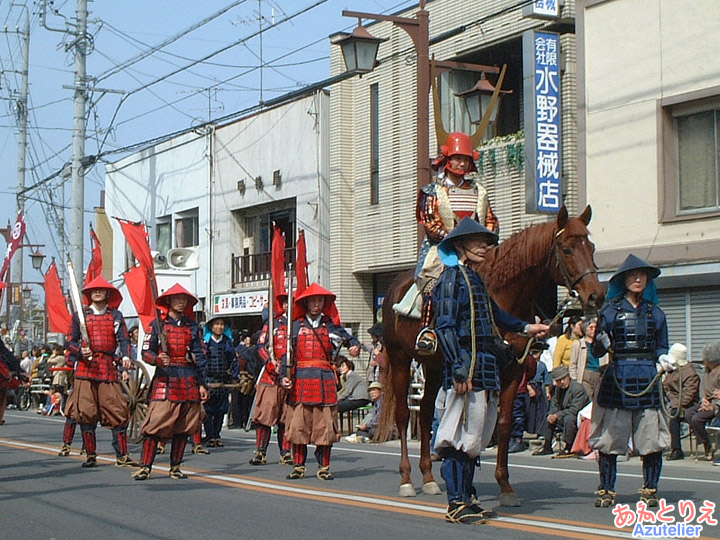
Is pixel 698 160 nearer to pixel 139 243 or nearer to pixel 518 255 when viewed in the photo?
pixel 139 243

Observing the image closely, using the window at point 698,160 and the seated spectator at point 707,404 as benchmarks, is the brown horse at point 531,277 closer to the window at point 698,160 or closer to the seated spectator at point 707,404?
the seated spectator at point 707,404

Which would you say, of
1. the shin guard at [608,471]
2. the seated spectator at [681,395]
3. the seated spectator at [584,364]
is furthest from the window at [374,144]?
the shin guard at [608,471]

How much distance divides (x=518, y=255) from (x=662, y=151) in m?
10.5

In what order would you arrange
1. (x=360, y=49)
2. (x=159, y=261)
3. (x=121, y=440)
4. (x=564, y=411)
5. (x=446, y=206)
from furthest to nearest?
1. (x=159, y=261)
2. (x=360, y=49)
3. (x=564, y=411)
4. (x=121, y=440)
5. (x=446, y=206)

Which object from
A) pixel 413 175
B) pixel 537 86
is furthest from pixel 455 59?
pixel 537 86

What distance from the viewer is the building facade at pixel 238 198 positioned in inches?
1137

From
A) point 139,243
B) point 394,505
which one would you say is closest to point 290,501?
point 394,505

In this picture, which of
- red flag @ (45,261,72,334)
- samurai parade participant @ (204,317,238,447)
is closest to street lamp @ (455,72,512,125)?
samurai parade participant @ (204,317,238,447)

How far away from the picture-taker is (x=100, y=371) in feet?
42.2

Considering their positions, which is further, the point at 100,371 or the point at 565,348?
the point at 565,348

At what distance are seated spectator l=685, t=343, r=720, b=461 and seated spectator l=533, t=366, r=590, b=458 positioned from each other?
4.87ft

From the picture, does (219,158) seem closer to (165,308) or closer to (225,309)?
(225,309)

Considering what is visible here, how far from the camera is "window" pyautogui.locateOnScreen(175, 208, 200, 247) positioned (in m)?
35.3

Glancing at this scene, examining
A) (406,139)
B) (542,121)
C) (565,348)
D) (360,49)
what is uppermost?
(406,139)
